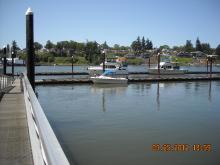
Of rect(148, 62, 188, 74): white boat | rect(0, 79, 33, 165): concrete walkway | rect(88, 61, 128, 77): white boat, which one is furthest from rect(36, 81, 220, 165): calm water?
rect(148, 62, 188, 74): white boat

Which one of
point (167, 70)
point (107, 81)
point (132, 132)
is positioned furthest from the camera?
point (167, 70)

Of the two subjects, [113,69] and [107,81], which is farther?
[113,69]

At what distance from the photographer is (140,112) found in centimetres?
2417

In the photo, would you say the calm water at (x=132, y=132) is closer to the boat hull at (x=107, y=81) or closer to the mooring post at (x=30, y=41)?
the mooring post at (x=30, y=41)

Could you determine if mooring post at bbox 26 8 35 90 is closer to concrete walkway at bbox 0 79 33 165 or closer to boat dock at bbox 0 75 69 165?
concrete walkway at bbox 0 79 33 165

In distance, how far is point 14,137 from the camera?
9.94 meters

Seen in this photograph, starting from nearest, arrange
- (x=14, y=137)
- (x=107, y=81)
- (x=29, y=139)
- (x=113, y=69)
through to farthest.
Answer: (x=29, y=139) < (x=14, y=137) < (x=107, y=81) < (x=113, y=69)

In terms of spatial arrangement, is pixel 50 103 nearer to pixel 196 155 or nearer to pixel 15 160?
pixel 196 155

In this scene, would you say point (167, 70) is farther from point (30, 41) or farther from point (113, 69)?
point (30, 41)
